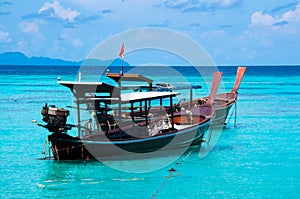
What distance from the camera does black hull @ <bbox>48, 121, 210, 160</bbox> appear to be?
65.6 feet

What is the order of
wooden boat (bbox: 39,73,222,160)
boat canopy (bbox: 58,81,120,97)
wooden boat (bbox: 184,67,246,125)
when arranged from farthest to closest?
wooden boat (bbox: 184,67,246,125)
boat canopy (bbox: 58,81,120,97)
wooden boat (bbox: 39,73,222,160)

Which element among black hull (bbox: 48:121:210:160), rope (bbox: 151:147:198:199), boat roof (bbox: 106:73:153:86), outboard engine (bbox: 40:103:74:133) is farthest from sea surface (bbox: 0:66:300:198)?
boat roof (bbox: 106:73:153:86)

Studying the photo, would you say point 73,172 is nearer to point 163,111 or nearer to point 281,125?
point 163,111

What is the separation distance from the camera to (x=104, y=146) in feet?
66.5

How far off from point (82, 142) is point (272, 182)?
749 centimetres

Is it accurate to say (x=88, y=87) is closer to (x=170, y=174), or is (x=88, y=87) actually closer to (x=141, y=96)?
(x=141, y=96)

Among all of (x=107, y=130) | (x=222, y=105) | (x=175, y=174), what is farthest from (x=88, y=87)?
(x=222, y=105)

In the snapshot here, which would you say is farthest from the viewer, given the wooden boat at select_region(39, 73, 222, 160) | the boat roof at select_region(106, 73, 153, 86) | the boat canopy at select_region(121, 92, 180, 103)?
the boat roof at select_region(106, 73, 153, 86)

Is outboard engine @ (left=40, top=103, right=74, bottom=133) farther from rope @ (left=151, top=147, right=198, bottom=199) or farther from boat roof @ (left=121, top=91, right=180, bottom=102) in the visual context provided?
rope @ (left=151, top=147, right=198, bottom=199)

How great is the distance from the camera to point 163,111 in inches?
1068

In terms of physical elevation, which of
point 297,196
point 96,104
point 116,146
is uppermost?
point 96,104

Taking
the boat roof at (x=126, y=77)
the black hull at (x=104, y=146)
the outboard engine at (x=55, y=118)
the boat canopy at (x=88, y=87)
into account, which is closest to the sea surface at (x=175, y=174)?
the black hull at (x=104, y=146)

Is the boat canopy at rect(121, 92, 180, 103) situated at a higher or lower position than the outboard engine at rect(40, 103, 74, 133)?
higher

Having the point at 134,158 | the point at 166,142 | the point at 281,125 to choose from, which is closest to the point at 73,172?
the point at 134,158
